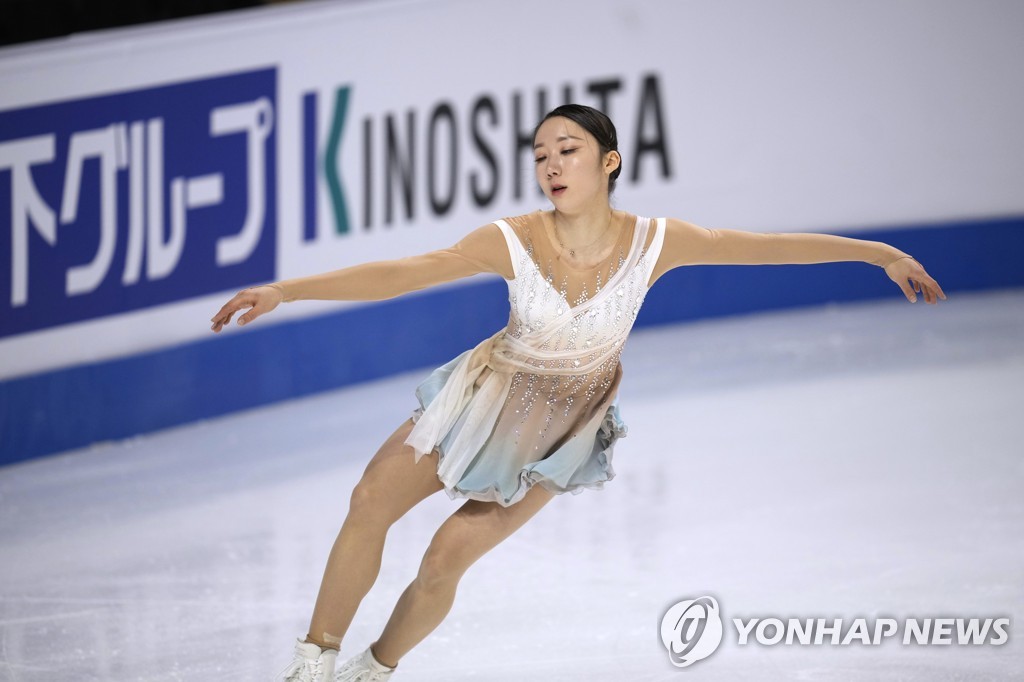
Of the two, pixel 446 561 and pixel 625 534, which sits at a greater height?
pixel 446 561

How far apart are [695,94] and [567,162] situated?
4.21 meters

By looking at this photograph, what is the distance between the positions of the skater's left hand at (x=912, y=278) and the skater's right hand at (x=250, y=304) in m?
1.29

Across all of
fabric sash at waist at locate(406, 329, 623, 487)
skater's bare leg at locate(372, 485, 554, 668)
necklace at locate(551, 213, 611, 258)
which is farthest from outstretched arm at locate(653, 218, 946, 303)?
skater's bare leg at locate(372, 485, 554, 668)

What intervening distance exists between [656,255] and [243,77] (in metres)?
3.20

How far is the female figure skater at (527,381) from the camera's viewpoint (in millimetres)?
2973

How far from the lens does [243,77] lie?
5.84 meters

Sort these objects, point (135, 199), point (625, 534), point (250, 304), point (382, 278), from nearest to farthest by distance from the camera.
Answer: point (250, 304)
point (382, 278)
point (625, 534)
point (135, 199)

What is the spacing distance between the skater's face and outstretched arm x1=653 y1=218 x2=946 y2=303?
0.23m

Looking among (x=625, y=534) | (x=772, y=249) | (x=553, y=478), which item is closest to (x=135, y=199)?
(x=625, y=534)

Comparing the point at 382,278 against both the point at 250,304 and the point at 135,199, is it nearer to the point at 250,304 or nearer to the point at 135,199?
the point at 250,304

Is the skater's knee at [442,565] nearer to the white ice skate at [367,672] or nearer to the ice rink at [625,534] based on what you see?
the white ice skate at [367,672]

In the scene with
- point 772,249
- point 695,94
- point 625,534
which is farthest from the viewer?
point 695,94

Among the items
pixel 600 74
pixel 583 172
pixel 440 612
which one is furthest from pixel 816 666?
pixel 600 74

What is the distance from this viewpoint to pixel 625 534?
436 cm
